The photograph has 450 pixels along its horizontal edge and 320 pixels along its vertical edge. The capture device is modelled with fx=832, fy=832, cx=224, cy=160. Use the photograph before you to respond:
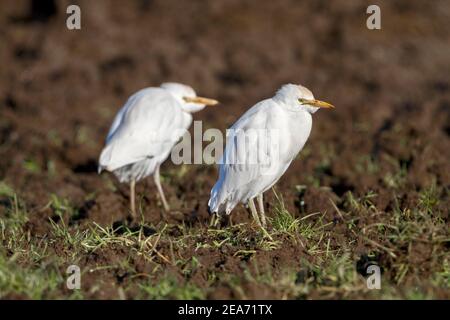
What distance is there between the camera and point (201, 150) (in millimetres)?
10320

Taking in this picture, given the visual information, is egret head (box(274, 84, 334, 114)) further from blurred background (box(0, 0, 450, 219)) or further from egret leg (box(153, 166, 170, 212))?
egret leg (box(153, 166, 170, 212))

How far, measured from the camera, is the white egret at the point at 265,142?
258 inches

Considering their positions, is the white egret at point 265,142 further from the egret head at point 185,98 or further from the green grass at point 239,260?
the egret head at point 185,98

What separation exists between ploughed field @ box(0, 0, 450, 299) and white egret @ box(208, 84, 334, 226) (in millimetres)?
319

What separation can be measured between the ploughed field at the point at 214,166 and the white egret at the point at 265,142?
1.05 feet

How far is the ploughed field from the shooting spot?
5336 mm

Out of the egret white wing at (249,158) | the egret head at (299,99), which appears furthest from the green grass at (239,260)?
the egret head at (299,99)

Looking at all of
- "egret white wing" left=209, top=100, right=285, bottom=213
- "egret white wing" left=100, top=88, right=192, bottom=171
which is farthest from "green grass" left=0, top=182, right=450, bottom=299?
"egret white wing" left=100, top=88, right=192, bottom=171

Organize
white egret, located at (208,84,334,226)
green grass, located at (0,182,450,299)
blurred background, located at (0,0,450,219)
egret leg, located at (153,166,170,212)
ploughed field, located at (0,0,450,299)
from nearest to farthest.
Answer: green grass, located at (0,182,450,299) < ploughed field, located at (0,0,450,299) < white egret, located at (208,84,334,226) < egret leg, located at (153,166,170,212) < blurred background, located at (0,0,450,219)

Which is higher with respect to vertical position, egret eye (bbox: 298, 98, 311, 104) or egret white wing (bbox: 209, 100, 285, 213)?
egret eye (bbox: 298, 98, 311, 104)

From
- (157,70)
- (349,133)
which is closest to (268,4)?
(157,70)

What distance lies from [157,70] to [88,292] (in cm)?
1015
